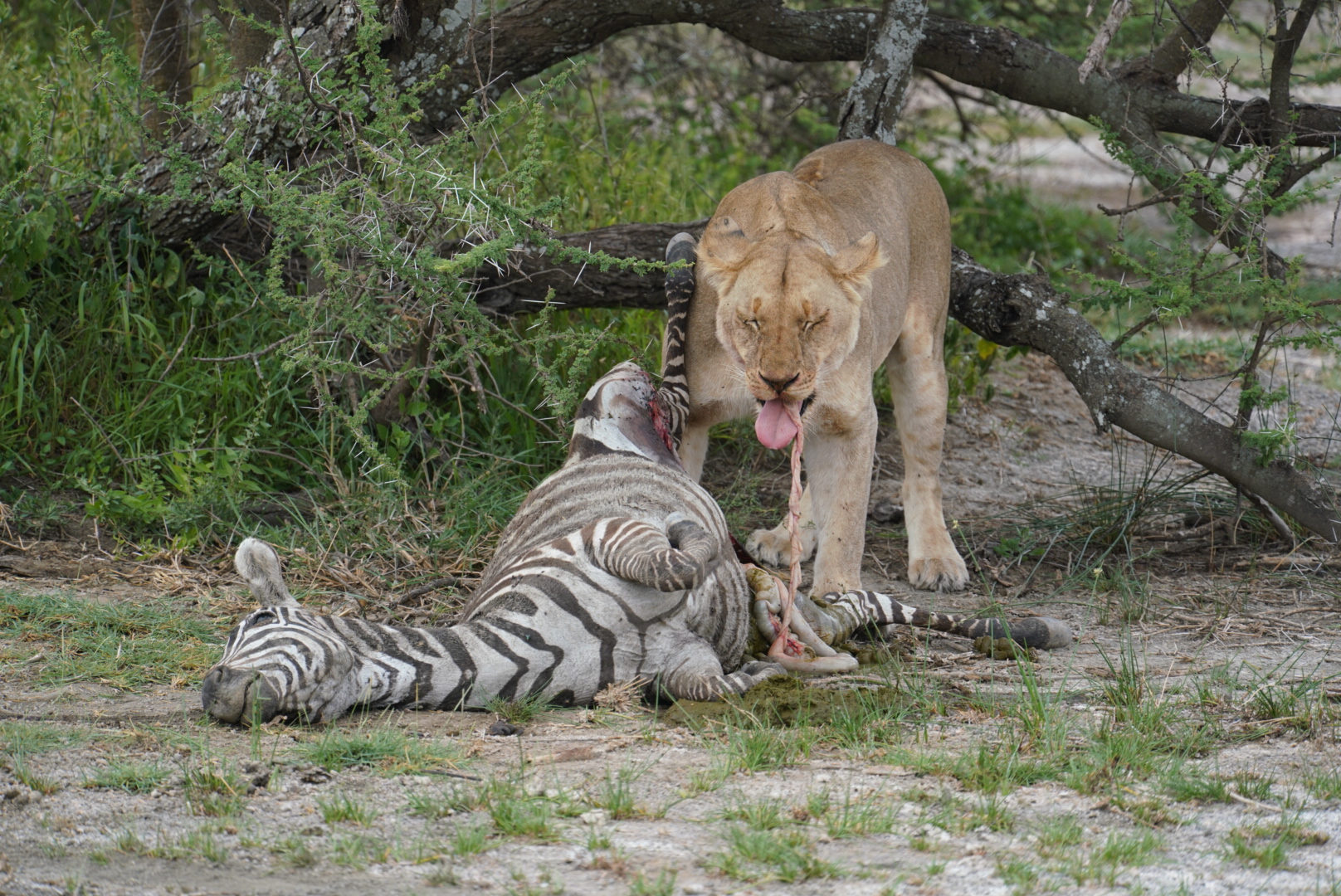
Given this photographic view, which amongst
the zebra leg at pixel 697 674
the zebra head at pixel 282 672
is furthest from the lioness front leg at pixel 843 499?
the zebra head at pixel 282 672

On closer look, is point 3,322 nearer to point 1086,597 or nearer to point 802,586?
point 802,586

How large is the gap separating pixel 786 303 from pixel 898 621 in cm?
112

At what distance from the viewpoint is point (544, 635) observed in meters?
3.47

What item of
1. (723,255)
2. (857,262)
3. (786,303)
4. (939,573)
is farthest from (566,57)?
(939,573)

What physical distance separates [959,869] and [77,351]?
14.8 ft

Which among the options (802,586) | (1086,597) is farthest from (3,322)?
(1086,597)

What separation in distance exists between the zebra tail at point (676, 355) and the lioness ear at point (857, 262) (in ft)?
1.78

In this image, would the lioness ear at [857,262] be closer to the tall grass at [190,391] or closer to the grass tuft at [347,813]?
the tall grass at [190,391]

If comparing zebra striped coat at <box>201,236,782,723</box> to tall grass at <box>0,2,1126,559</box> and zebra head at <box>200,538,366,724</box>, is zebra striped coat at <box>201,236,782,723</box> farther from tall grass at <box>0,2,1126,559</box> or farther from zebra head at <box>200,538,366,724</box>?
tall grass at <box>0,2,1126,559</box>

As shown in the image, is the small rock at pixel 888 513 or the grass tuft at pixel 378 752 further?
the small rock at pixel 888 513

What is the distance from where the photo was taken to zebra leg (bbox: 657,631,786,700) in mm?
3486

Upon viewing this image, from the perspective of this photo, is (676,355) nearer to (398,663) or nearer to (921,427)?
(921,427)

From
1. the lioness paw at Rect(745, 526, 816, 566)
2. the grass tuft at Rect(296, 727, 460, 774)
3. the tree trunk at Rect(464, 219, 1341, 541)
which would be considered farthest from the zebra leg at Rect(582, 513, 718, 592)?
the lioness paw at Rect(745, 526, 816, 566)

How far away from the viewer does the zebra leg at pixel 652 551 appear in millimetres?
3361
